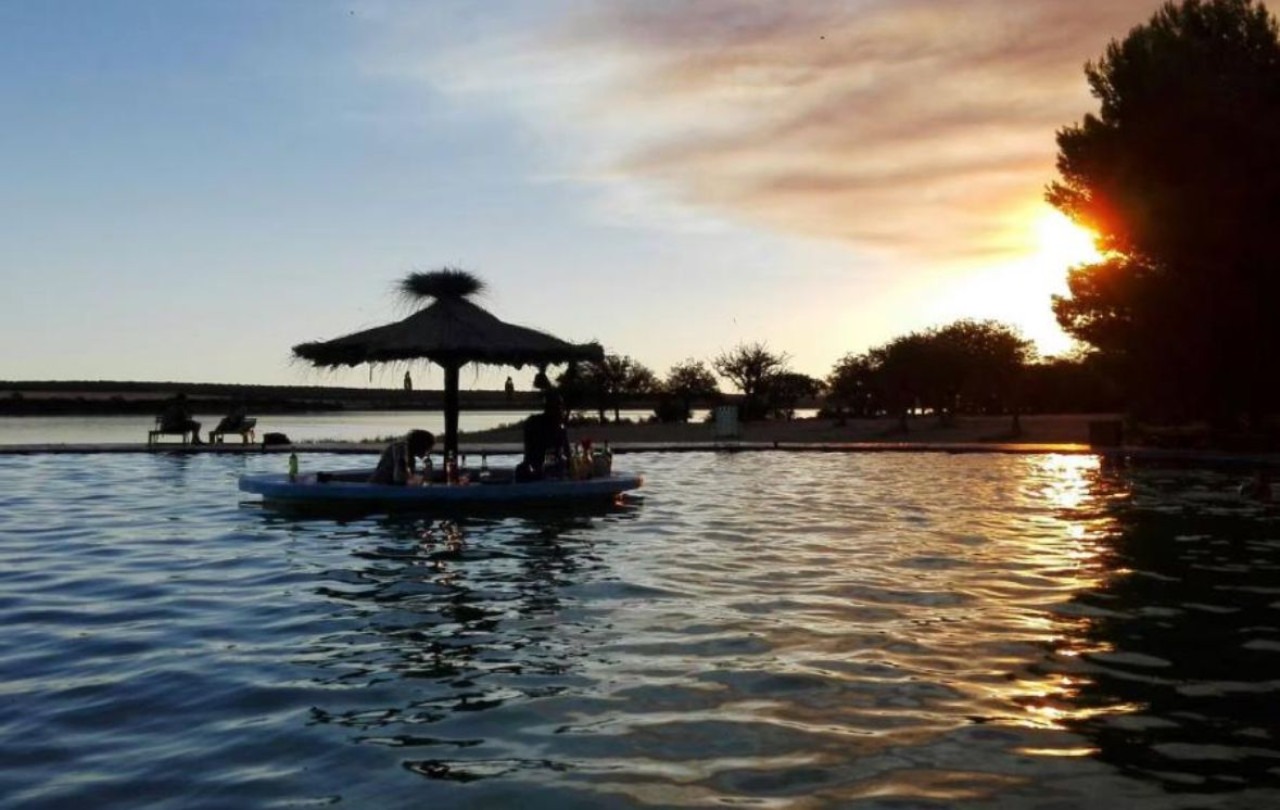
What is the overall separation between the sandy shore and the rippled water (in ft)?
86.7

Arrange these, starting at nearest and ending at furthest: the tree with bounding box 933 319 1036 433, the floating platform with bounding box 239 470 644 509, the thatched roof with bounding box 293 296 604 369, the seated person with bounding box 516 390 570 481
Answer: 1. the floating platform with bounding box 239 470 644 509
2. the seated person with bounding box 516 390 570 481
3. the thatched roof with bounding box 293 296 604 369
4. the tree with bounding box 933 319 1036 433

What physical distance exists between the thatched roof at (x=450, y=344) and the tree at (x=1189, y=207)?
66.9 ft

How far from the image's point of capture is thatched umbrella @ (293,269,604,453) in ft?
65.5

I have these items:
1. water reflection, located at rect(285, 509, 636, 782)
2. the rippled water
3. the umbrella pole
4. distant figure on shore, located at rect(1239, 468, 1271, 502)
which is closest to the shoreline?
distant figure on shore, located at rect(1239, 468, 1271, 502)

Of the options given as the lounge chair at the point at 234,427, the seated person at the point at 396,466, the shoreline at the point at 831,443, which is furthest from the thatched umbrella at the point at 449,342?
the lounge chair at the point at 234,427

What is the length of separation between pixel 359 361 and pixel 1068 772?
16894 millimetres

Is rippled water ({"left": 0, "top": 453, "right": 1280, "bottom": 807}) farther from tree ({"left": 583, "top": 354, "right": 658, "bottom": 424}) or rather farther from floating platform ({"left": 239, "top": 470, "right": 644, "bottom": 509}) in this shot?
tree ({"left": 583, "top": 354, "right": 658, "bottom": 424})

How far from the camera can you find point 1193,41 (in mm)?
33562

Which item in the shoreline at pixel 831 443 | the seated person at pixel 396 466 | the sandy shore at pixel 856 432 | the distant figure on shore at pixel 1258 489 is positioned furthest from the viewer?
the sandy shore at pixel 856 432

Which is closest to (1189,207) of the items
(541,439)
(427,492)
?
(541,439)

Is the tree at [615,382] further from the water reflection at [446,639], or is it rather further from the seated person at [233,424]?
the water reflection at [446,639]

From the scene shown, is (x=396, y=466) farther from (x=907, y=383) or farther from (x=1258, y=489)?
(x=907, y=383)

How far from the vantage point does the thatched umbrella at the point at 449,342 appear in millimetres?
19969

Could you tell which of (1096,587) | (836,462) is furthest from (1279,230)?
(1096,587)
